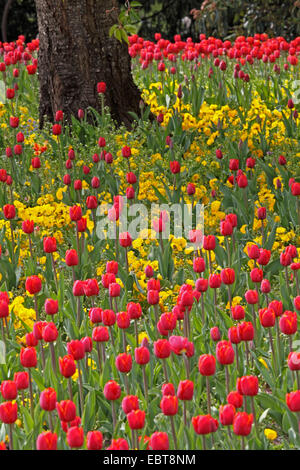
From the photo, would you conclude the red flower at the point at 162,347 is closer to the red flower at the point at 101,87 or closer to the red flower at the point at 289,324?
the red flower at the point at 289,324

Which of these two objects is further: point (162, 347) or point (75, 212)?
point (75, 212)

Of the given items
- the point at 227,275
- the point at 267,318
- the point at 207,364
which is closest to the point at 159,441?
the point at 207,364

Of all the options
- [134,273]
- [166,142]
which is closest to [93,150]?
[166,142]

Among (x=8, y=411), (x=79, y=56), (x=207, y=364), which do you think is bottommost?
(x=8, y=411)

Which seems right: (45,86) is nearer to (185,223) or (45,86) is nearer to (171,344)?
(185,223)

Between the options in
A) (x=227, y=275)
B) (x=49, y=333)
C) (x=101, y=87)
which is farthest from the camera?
(x=101, y=87)

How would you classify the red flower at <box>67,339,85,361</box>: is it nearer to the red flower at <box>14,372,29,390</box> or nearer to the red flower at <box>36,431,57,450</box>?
the red flower at <box>14,372,29,390</box>

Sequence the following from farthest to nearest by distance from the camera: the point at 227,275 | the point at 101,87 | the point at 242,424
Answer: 1. the point at 101,87
2. the point at 227,275
3. the point at 242,424

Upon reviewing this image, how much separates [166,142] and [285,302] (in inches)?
108

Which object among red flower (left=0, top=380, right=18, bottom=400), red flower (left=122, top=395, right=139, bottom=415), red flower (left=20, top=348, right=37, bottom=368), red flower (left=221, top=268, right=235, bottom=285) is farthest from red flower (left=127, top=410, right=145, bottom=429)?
red flower (left=221, top=268, right=235, bottom=285)

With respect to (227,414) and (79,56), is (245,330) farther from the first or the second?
(79,56)

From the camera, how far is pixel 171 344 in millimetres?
3014

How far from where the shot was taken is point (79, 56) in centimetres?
734

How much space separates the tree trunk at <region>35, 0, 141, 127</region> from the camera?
732cm
